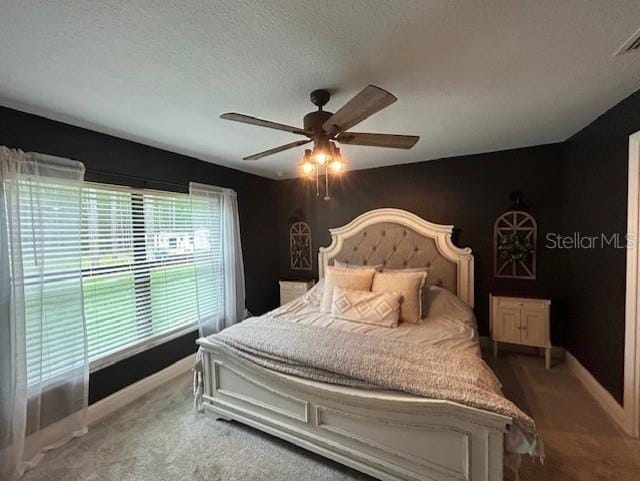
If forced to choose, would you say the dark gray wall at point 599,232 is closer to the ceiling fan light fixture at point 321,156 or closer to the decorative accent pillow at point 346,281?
the decorative accent pillow at point 346,281

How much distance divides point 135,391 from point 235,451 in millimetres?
1242

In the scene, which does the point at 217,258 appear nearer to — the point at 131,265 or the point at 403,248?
the point at 131,265

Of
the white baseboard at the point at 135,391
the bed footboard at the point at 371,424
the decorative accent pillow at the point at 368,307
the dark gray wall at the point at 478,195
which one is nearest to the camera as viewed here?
the bed footboard at the point at 371,424

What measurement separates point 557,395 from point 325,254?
2.69 metres

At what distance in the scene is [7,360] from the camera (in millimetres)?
1747

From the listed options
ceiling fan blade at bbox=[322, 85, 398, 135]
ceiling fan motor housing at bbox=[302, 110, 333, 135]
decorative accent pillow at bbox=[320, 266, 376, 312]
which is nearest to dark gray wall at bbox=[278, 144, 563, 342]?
A: decorative accent pillow at bbox=[320, 266, 376, 312]

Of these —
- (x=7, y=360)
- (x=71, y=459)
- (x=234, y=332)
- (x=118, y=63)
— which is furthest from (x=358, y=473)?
(x=118, y=63)

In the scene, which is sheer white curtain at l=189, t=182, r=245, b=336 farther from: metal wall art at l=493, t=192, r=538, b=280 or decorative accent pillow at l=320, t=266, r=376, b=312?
metal wall art at l=493, t=192, r=538, b=280

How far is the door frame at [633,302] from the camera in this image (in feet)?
6.01

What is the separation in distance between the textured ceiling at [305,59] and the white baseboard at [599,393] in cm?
214

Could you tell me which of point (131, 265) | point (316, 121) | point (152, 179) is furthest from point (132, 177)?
point (316, 121)

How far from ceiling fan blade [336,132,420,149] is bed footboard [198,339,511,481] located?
143cm

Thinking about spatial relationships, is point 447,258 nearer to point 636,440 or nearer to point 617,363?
point 617,363

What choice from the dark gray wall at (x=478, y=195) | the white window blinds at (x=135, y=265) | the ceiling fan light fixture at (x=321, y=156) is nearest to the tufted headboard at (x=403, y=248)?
the dark gray wall at (x=478, y=195)
